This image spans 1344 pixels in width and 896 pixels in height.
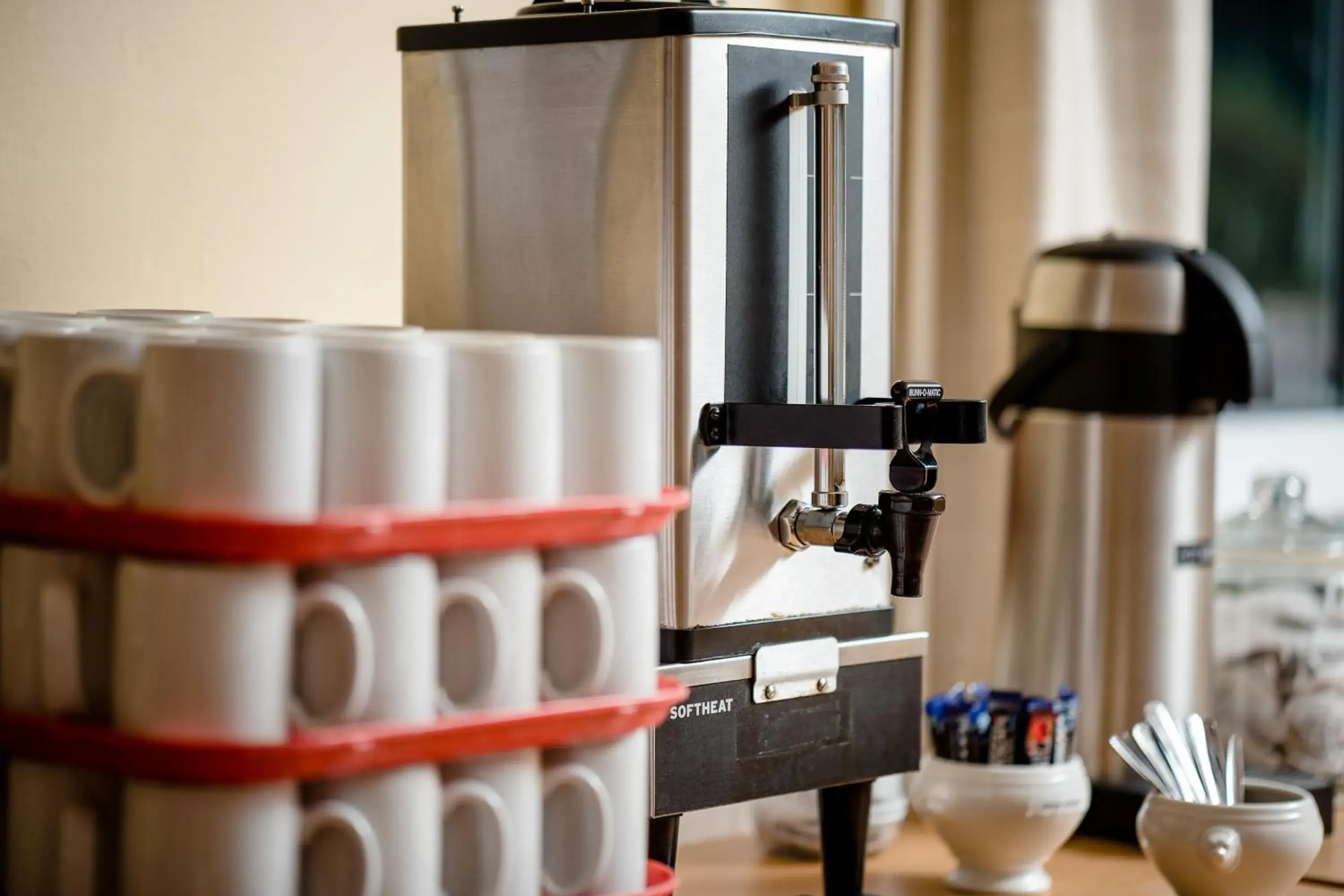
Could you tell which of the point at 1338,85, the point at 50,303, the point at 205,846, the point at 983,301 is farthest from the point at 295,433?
the point at 1338,85

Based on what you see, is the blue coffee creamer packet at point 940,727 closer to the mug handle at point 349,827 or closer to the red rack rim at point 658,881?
the red rack rim at point 658,881

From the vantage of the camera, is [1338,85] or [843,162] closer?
[843,162]

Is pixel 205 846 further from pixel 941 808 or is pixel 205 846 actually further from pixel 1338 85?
pixel 1338 85

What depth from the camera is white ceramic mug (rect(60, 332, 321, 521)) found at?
65 cm

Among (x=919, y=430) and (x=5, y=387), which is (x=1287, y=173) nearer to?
(x=919, y=430)

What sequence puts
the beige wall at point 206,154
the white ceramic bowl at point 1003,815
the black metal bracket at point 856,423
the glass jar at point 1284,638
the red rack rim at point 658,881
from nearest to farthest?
the red rack rim at point 658,881 → the black metal bracket at point 856,423 → the beige wall at point 206,154 → the white ceramic bowl at point 1003,815 → the glass jar at point 1284,638

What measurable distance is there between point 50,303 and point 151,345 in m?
0.41

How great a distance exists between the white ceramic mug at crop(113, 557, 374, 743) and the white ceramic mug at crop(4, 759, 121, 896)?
50 millimetres

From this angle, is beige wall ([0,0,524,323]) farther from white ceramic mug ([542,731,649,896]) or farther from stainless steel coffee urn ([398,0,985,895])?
white ceramic mug ([542,731,649,896])

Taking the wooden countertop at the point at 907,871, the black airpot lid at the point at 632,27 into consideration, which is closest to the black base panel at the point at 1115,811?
the wooden countertop at the point at 907,871

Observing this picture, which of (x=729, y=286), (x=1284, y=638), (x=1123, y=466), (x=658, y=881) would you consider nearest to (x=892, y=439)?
(x=729, y=286)

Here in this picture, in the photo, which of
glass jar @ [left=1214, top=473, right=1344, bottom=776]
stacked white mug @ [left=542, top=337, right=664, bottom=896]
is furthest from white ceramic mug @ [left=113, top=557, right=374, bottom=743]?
glass jar @ [left=1214, top=473, right=1344, bottom=776]

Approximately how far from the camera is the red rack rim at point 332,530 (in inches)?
25.4

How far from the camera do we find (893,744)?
1.07m
